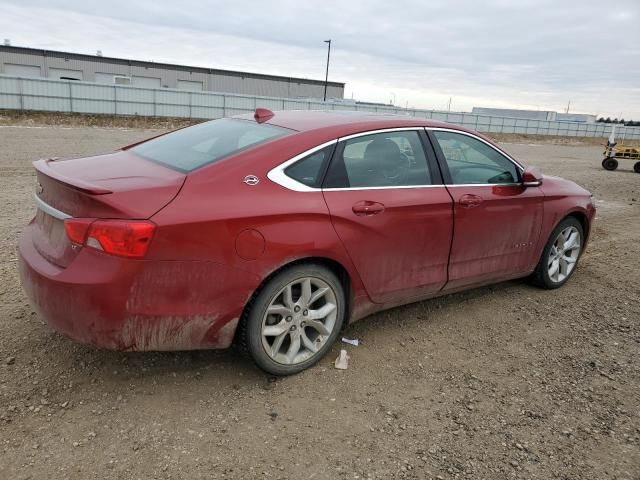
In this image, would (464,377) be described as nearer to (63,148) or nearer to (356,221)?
(356,221)

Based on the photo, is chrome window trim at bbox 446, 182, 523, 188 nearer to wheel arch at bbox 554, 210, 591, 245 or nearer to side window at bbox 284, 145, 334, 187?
wheel arch at bbox 554, 210, 591, 245

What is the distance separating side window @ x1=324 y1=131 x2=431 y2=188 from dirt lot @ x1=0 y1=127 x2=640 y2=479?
1.17m

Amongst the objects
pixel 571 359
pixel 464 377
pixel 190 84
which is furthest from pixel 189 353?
pixel 190 84

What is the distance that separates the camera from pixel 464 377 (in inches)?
133

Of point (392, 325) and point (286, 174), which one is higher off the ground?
point (286, 174)

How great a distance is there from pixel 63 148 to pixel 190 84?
44.7 meters

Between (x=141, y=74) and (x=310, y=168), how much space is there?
56179 mm

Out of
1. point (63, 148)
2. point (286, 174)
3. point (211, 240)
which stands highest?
point (286, 174)

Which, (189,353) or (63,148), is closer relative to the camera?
(189,353)

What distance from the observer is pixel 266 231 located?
2857 millimetres

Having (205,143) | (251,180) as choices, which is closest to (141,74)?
(205,143)

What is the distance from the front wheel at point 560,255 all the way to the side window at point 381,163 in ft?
5.86

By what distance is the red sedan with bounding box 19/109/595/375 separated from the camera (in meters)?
2.60

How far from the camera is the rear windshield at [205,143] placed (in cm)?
312
